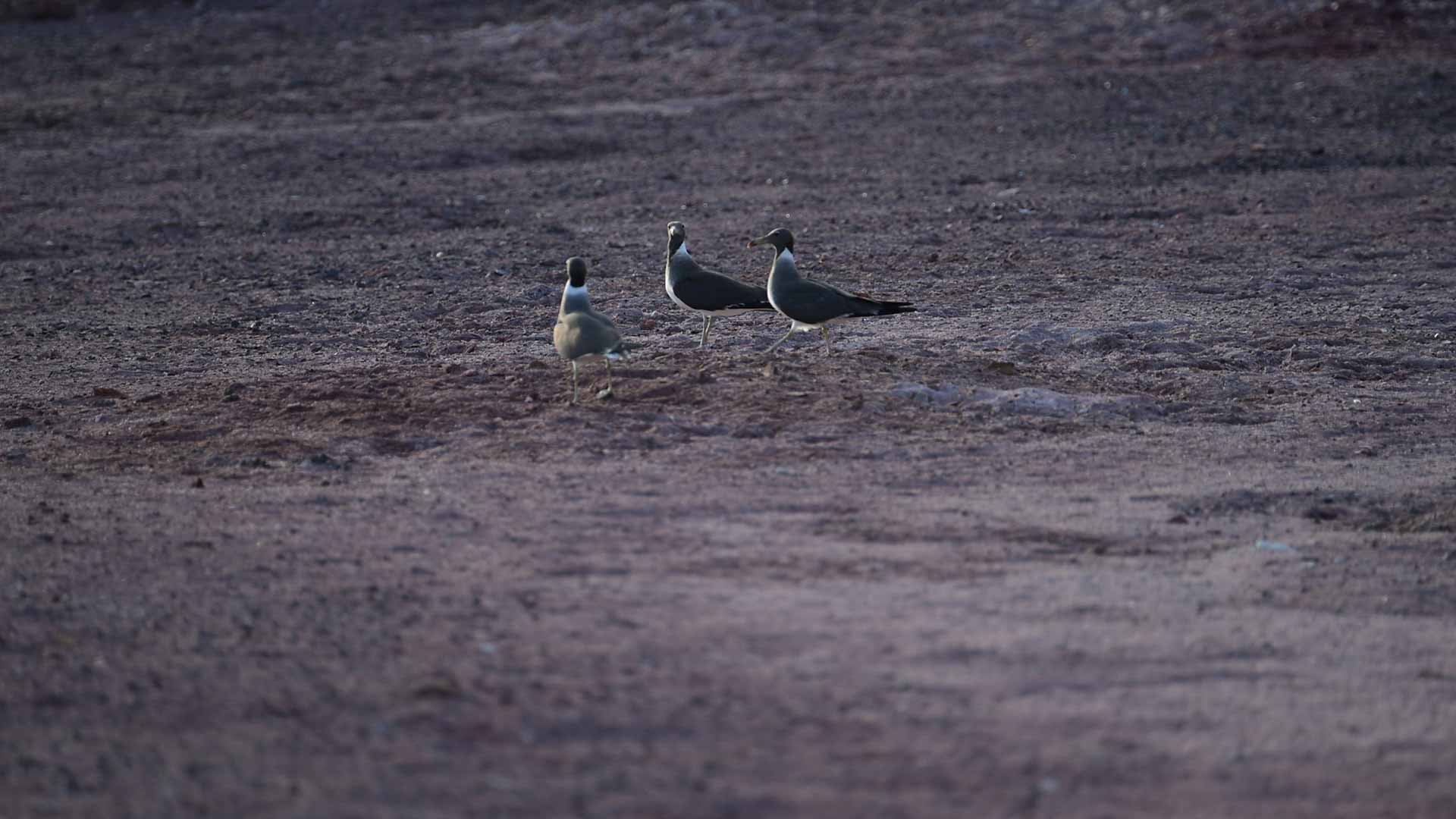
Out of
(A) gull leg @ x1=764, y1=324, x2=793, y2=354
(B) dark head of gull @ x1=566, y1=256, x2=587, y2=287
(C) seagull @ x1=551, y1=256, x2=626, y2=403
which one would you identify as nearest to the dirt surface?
(A) gull leg @ x1=764, y1=324, x2=793, y2=354

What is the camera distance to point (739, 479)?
7.31 metres

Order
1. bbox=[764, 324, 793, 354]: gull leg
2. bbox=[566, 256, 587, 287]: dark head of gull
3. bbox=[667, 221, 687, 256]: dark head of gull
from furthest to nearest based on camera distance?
bbox=[667, 221, 687, 256]: dark head of gull < bbox=[764, 324, 793, 354]: gull leg < bbox=[566, 256, 587, 287]: dark head of gull

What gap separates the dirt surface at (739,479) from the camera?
4773 millimetres

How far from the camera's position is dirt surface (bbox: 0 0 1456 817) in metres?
4.77

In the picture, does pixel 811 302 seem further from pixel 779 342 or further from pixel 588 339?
pixel 588 339

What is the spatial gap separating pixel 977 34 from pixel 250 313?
1391 centimetres

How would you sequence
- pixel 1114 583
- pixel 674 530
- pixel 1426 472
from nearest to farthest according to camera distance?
pixel 1114 583 < pixel 674 530 < pixel 1426 472

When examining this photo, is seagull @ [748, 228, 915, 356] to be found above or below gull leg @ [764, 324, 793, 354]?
above

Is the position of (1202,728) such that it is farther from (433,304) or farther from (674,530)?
(433,304)

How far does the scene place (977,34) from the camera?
2272 cm

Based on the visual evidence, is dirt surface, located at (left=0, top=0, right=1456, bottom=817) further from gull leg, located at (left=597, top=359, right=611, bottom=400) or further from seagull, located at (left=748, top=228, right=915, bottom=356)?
seagull, located at (left=748, top=228, right=915, bottom=356)

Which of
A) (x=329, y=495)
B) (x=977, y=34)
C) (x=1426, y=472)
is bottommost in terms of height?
(x=1426, y=472)

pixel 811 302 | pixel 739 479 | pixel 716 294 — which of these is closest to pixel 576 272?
pixel 716 294

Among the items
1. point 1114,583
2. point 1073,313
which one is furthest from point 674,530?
point 1073,313
